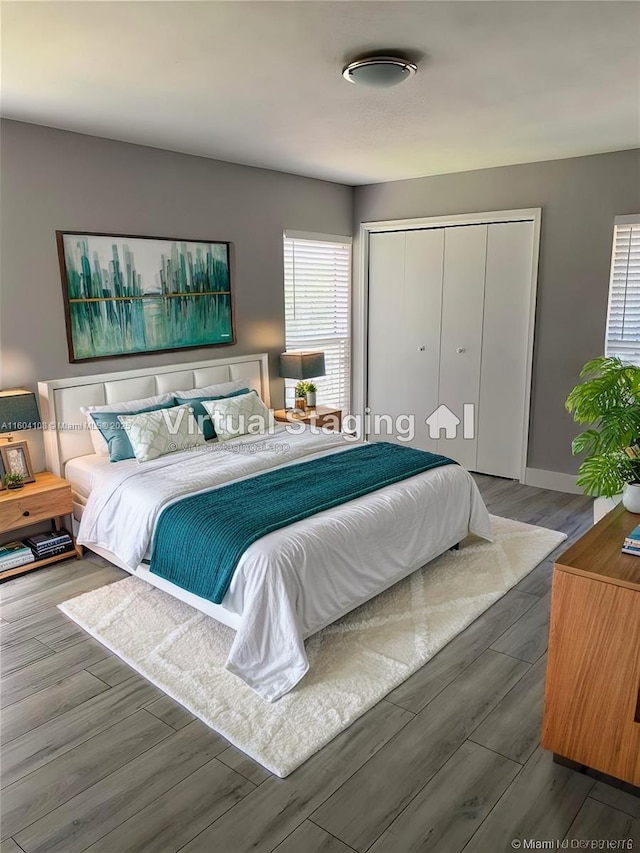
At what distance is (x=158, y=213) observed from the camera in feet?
14.4

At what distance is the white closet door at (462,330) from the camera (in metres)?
5.36

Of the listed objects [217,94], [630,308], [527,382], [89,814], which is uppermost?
[217,94]

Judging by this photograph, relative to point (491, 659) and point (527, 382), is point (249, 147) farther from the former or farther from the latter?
point (491, 659)

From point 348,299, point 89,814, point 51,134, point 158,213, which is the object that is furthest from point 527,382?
point 89,814

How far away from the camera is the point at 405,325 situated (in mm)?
5930

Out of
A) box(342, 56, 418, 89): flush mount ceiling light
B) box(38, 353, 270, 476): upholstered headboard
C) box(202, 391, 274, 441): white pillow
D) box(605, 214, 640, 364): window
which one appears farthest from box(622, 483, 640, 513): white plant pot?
box(38, 353, 270, 476): upholstered headboard

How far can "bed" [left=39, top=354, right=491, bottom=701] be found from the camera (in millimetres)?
2693

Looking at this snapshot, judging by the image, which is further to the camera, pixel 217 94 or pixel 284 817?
pixel 217 94

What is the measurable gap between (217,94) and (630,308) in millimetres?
3361

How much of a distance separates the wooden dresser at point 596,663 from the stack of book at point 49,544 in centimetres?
299

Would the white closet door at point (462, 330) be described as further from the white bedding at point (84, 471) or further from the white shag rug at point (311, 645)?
the white bedding at point (84, 471)

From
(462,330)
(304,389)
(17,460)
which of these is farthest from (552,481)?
(17,460)

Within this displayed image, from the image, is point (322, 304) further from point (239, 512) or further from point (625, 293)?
point (239, 512)

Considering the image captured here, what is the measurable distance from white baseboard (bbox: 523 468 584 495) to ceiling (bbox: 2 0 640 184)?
8.29 feet
